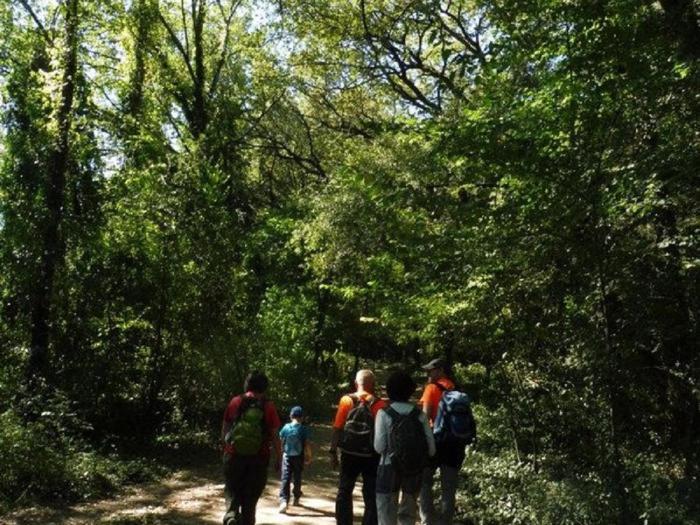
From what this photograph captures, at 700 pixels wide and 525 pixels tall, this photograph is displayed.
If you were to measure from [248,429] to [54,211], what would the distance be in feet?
22.5

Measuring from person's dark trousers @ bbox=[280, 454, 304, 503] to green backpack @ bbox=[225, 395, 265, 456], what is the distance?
8.67ft

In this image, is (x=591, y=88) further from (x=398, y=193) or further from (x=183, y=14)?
(x=183, y=14)

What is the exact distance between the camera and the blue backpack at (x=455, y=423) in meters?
6.11

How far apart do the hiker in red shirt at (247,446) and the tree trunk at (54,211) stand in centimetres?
591

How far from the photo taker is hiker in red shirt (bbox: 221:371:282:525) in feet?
18.8

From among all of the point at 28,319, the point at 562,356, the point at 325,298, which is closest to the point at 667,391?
the point at 562,356

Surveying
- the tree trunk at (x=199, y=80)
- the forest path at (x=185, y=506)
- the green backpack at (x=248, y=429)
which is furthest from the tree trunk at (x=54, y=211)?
the tree trunk at (x=199, y=80)

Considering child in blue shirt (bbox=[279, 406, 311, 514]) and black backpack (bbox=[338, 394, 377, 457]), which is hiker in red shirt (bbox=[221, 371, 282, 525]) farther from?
child in blue shirt (bbox=[279, 406, 311, 514])

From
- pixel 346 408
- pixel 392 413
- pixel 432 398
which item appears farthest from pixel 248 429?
pixel 432 398

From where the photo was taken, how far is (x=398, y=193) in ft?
20.9

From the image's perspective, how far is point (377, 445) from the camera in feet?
16.6

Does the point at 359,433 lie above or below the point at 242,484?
above

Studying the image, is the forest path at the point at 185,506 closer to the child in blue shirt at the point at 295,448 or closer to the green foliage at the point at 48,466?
the green foliage at the point at 48,466

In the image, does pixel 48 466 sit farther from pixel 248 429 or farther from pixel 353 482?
pixel 353 482
